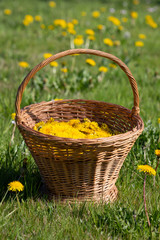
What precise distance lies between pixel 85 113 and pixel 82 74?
3.90 feet

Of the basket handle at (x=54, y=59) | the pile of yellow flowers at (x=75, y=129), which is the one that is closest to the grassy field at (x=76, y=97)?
the pile of yellow flowers at (x=75, y=129)

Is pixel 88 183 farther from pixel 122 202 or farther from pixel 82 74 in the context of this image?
pixel 82 74

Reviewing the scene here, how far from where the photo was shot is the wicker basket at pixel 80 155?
155 centimetres

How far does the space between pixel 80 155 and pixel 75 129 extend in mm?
451

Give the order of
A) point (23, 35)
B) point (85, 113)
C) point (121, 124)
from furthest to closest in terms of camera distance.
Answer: point (23, 35)
point (85, 113)
point (121, 124)

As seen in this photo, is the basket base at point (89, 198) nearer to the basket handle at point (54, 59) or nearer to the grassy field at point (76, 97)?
the grassy field at point (76, 97)

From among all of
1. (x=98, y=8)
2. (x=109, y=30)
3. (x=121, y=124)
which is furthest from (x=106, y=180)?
(x=98, y=8)

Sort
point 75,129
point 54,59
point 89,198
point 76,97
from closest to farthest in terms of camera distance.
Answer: point 54,59, point 89,198, point 75,129, point 76,97

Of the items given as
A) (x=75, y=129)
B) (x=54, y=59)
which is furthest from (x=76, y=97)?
(x=54, y=59)

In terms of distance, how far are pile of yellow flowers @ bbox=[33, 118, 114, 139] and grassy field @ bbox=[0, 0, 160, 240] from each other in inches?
10.0

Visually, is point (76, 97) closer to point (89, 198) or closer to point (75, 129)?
point (75, 129)

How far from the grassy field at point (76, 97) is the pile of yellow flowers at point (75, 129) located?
255 mm

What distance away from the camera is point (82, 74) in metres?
3.41

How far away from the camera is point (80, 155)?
158 cm
